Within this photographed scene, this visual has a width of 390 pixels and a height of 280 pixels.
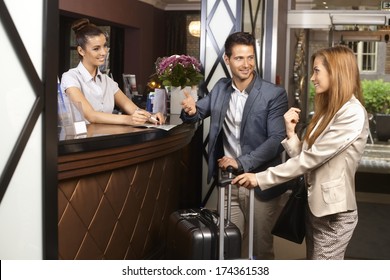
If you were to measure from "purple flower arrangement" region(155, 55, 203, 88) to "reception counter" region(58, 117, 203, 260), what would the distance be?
0.66 metres

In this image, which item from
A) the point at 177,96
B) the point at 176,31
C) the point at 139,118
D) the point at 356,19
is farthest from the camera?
the point at 176,31

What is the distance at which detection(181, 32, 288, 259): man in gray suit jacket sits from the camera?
9.52ft

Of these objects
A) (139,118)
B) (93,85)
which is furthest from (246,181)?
(93,85)

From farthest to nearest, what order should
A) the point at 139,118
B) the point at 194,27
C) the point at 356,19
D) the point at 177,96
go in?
the point at 194,27, the point at 356,19, the point at 177,96, the point at 139,118

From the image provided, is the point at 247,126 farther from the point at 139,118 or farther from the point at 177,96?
the point at 177,96

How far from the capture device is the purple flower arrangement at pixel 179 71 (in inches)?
174

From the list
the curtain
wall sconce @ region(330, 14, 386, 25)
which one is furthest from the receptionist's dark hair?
the curtain

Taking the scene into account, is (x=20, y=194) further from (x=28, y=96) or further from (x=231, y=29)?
(x=231, y=29)

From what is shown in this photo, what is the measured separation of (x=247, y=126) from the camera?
2.93 m

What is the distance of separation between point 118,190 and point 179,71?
1.76 metres
